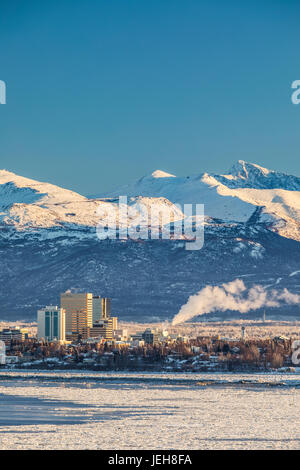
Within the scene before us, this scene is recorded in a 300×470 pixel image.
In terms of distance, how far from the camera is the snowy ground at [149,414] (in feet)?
178

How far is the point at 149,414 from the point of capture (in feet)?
222

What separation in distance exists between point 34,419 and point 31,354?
9705cm

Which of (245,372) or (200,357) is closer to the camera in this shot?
(245,372)

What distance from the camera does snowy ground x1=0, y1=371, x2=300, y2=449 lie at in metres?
54.3

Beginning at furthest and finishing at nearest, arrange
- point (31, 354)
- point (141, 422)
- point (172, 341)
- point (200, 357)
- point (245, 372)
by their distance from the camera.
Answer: point (172, 341) → point (31, 354) → point (200, 357) → point (245, 372) → point (141, 422)

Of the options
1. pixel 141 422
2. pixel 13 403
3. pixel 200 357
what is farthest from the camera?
pixel 200 357

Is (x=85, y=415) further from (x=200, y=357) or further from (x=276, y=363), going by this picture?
(x=200, y=357)

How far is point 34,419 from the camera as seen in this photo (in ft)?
210
